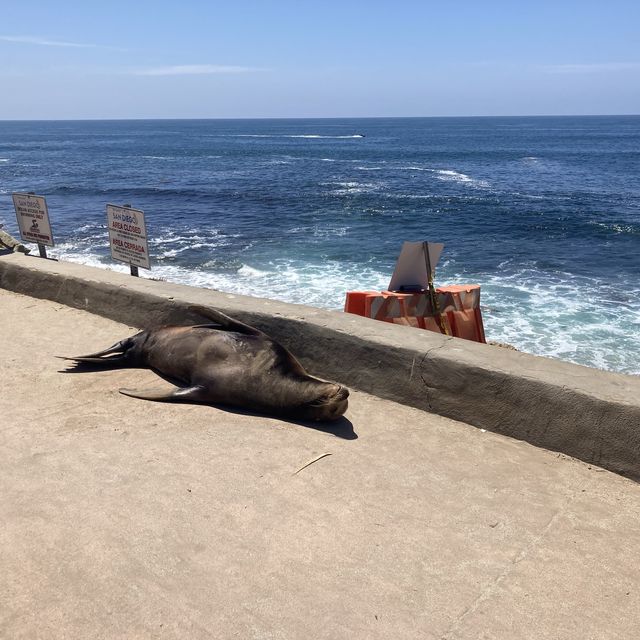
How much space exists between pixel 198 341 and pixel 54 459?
149cm

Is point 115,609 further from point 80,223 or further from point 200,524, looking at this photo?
point 80,223

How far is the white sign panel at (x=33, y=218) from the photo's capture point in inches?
342

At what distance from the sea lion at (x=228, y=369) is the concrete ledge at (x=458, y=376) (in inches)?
14.0

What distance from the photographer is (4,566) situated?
10.1 feet

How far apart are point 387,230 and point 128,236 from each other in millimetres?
19477

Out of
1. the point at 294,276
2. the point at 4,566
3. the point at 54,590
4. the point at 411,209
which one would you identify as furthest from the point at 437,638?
the point at 411,209

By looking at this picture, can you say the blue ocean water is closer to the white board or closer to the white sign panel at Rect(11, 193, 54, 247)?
the white board

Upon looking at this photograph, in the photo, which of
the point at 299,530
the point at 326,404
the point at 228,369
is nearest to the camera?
the point at 299,530

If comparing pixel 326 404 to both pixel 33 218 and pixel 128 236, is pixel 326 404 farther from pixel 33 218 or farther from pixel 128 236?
pixel 33 218

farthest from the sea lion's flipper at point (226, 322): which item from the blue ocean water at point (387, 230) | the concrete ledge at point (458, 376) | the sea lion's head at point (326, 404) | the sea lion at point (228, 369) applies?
the blue ocean water at point (387, 230)

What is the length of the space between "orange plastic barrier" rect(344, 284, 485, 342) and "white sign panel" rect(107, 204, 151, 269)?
7.41 feet

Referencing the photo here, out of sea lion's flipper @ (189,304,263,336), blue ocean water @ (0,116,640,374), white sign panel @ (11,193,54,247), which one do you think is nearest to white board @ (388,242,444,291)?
sea lion's flipper @ (189,304,263,336)

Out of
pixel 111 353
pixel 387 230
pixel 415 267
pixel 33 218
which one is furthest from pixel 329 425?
pixel 387 230

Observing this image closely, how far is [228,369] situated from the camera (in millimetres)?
4898
